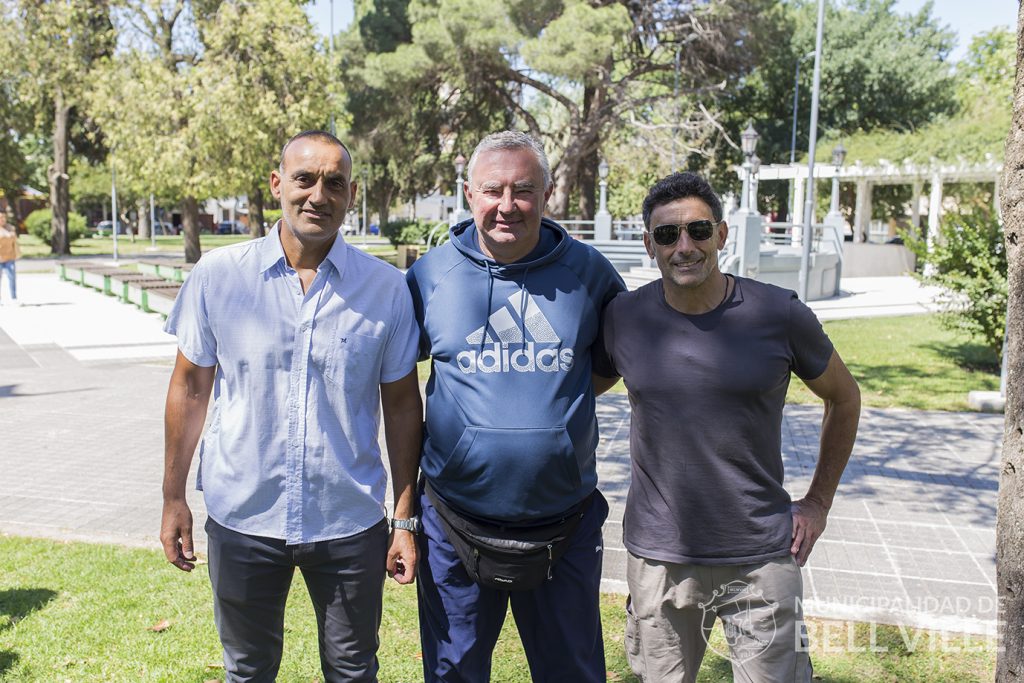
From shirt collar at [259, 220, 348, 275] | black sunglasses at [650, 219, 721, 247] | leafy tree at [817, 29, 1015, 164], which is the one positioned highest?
leafy tree at [817, 29, 1015, 164]

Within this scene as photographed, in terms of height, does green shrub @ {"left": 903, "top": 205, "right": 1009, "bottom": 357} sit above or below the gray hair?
below

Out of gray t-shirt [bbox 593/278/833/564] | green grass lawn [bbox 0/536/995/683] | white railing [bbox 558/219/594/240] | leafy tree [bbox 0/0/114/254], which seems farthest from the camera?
white railing [bbox 558/219/594/240]

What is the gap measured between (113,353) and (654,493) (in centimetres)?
1114

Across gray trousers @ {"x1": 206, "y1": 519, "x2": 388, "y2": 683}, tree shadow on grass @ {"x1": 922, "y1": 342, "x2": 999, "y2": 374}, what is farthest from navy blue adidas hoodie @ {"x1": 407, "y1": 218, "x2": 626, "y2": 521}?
tree shadow on grass @ {"x1": 922, "y1": 342, "x2": 999, "y2": 374}

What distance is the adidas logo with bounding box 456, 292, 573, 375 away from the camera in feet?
8.37

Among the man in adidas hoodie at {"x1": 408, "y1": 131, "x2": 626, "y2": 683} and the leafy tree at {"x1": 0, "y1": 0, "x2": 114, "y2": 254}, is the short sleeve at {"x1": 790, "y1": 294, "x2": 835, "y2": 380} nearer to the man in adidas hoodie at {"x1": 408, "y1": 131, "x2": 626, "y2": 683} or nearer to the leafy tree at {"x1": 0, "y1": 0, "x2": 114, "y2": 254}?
the man in adidas hoodie at {"x1": 408, "y1": 131, "x2": 626, "y2": 683}

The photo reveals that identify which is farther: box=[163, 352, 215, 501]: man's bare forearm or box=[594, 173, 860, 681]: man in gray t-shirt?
box=[163, 352, 215, 501]: man's bare forearm

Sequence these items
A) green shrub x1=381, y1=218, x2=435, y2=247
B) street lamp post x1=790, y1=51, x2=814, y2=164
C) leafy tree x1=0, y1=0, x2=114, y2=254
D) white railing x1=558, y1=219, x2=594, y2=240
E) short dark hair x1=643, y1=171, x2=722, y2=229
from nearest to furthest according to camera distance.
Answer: short dark hair x1=643, y1=171, x2=722, y2=229 → leafy tree x1=0, y1=0, x2=114, y2=254 → white railing x1=558, y1=219, x2=594, y2=240 → green shrub x1=381, y1=218, x2=435, y2=247 → street lamp post x1=790, y1=51, x2=814, y2=164

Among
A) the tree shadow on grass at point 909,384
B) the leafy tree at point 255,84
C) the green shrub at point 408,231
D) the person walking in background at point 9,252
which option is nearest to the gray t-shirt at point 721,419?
the tree shadow on grass at point 909,384

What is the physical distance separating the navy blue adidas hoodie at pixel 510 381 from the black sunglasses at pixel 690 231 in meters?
0.32

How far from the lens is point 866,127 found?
42.0 m

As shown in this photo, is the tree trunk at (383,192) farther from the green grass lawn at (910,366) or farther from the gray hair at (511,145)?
the gray hair at (511,145)

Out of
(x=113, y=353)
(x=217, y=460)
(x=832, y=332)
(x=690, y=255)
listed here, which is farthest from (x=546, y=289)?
(x=832, y=332)
